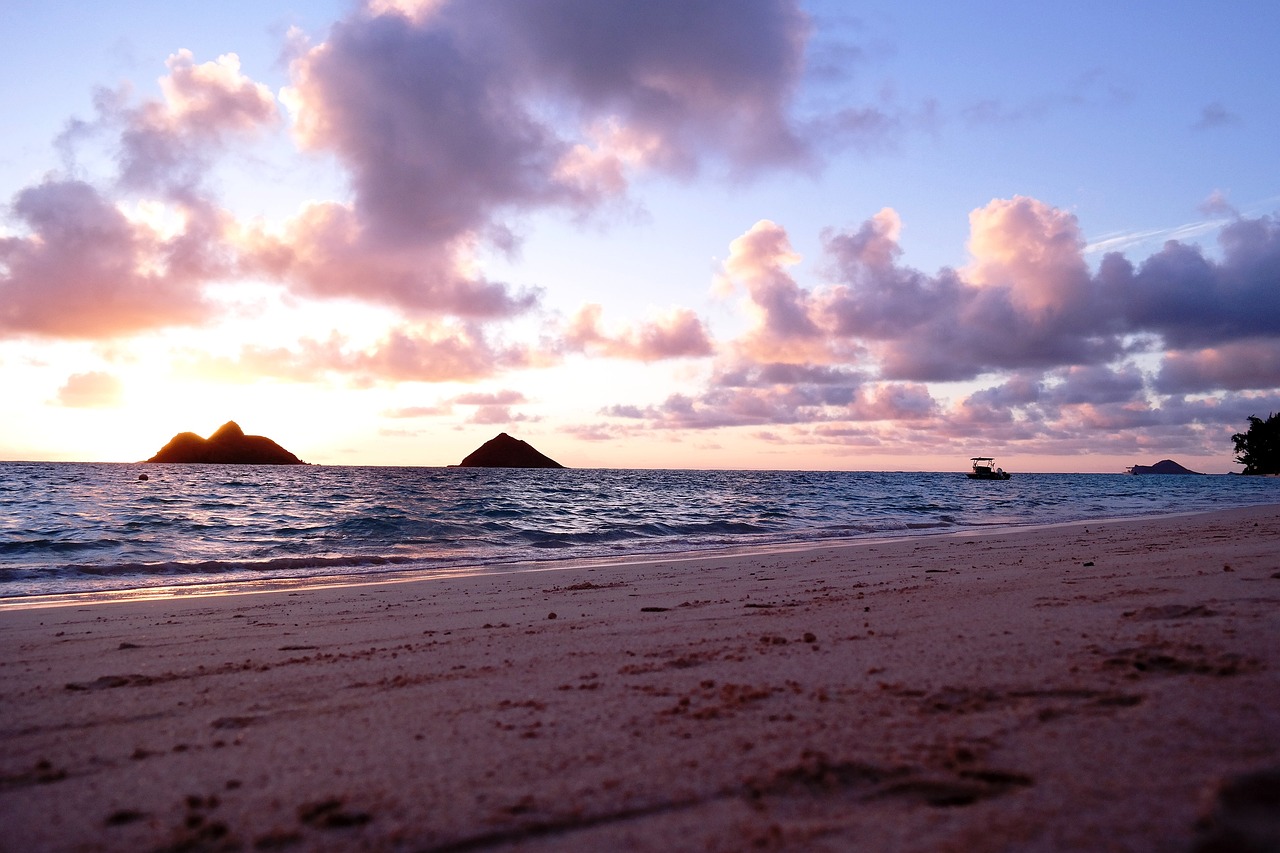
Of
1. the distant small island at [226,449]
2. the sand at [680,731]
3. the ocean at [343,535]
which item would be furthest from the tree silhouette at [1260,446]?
the distant small island at [226,449]

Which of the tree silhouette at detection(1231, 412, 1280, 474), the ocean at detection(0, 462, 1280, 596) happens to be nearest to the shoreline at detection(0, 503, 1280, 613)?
the ocean at detection(0, 462, 1280, 596)

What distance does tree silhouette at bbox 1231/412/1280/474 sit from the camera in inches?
5748

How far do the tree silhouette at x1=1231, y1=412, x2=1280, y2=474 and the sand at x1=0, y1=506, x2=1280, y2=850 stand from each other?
604 feet

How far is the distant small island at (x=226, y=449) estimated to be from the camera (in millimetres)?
191625

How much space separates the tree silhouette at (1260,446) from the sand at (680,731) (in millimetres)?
184108

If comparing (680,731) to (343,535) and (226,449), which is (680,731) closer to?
(343,535)

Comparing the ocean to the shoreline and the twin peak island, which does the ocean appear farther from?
the twin peak island

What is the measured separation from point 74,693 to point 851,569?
10.4 metres

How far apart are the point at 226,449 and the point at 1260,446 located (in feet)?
784

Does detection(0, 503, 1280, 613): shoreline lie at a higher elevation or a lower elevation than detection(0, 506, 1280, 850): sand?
lower

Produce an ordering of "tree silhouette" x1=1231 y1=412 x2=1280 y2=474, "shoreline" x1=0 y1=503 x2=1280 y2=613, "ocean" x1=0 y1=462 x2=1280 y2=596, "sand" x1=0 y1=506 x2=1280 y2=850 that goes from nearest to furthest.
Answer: "sand" x1=0 y1=506 x2=1280 y2=850, "shoreline" x1=0 y1=503 x2=1280 y2=613, "ocean" x1=0 y1=462 x2=1280 y2=596, "tree silhouette" x1=1231 y1=412 x2=1280 y2=474

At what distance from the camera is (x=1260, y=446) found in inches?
5861

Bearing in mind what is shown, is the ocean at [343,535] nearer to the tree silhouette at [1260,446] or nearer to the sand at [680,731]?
the sand at [680,731]

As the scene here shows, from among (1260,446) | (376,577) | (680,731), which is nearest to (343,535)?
(376,577)
